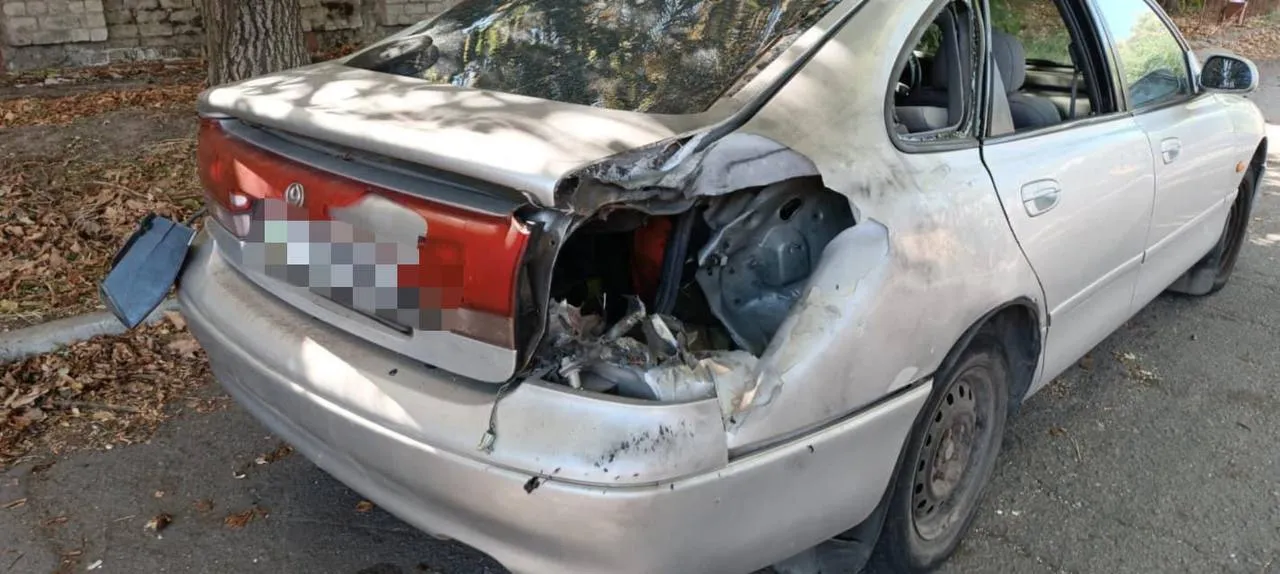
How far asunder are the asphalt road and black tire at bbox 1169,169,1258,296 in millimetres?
917

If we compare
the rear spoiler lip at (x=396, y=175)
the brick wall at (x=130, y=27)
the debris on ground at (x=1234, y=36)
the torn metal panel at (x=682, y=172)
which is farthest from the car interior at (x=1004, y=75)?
the debris on ground at (x=1234, y=36)

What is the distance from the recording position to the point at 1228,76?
161 inches

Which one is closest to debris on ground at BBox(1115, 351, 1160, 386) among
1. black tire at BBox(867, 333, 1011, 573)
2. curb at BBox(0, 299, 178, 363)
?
black tire at BBox(867, 333, 1011, 573)

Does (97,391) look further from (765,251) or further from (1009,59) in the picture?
(1009,59)

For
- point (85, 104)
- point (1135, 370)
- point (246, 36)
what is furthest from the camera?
point (85, 104)

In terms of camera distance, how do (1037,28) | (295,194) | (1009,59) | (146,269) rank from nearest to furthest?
1. (295,194)
2. (146,269)
3. (1009,59)
4. (1037,28)

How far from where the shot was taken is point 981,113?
2834 millimetres

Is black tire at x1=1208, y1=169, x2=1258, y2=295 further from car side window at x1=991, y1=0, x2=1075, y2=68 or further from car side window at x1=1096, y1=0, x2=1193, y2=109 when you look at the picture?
car side window at x1=991, y1=0, x2=1075, y2=68

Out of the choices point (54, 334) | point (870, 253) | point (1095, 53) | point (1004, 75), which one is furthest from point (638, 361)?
point (54, 334)

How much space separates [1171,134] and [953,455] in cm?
169

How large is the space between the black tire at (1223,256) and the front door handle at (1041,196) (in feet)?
8.27

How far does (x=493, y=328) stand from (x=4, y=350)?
2.92m

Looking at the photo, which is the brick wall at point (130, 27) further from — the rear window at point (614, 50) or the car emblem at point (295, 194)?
the car emblem at point (295, 194)

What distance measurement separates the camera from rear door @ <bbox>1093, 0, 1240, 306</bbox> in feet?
11.8
